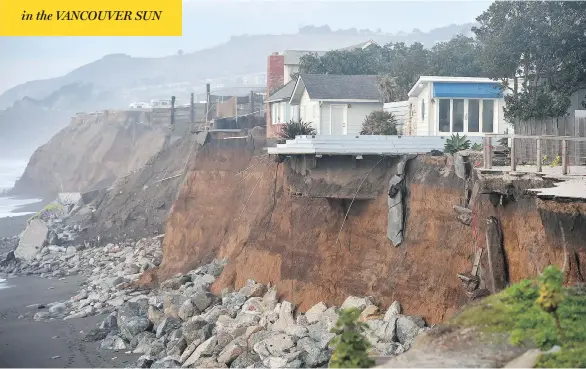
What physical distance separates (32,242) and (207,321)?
27584mm

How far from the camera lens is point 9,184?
121 metres

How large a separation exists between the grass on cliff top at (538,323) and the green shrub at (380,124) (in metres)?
21.4

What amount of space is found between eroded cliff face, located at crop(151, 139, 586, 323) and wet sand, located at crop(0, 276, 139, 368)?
5504mm

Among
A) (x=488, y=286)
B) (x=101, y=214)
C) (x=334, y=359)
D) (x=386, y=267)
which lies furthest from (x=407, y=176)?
(x=101, y=214)

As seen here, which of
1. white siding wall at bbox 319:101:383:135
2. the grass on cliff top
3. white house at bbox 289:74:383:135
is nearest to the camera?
the grass on cliff top

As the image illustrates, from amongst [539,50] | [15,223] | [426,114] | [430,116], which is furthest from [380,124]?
[15,223]

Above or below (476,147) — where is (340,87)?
above

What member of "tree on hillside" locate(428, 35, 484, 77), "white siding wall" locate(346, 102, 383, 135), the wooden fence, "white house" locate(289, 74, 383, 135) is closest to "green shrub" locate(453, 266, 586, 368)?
the wooden fence

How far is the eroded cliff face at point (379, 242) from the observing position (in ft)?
69.6

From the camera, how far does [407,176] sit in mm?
27062

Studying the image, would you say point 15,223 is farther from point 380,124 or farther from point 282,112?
point 380,124

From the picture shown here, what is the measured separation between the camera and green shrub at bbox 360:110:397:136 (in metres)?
35.9

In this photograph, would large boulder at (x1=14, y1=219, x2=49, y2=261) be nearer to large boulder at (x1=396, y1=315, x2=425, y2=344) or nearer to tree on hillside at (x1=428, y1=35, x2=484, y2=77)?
tree on hillside at (x1=428, y1=35, x2=484, y2=77)

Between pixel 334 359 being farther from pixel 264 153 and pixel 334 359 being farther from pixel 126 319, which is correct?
pixel 264 153
